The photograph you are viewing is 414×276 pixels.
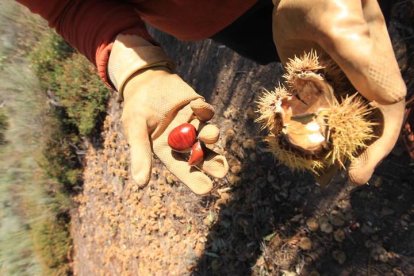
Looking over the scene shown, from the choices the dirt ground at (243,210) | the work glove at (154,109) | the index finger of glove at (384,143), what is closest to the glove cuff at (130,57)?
the work glove at (154,109)

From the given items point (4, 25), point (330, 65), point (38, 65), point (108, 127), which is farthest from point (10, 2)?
point (330, 65)

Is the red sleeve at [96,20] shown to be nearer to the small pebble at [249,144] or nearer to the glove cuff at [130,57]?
the glove cuff at [130,57]

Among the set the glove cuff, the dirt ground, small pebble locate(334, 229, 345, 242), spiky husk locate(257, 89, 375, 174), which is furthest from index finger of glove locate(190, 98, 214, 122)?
small pebble locate(334, 229, 345, 242)

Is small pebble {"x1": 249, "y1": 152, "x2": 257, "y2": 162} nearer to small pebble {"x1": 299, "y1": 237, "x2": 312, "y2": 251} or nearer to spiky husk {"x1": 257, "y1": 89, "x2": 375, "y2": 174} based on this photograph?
small pebble {"x1": 299, "y1": 237, "x2": 312, "y2": 251}

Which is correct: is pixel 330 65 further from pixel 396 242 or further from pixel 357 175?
pixel 396 242

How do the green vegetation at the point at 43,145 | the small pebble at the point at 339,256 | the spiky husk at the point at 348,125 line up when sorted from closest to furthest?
the spiky husk at the point at 348,125 < the small pebble at the point at 339,256 < the green vegetation at the point at 43,145
